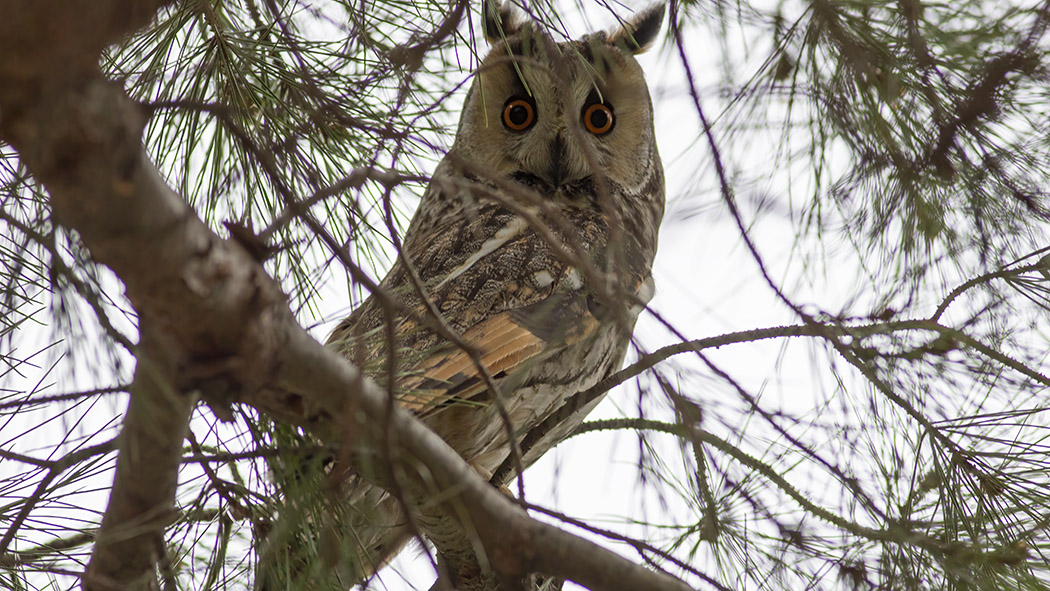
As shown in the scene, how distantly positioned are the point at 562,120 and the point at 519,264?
61cm

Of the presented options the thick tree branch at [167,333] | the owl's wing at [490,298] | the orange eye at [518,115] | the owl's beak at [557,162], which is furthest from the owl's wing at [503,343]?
the orange eye at [518,115]

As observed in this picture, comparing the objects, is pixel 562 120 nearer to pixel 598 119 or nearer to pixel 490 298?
pixel 598 119

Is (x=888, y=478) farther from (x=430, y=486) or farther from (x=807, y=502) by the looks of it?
(x=430, y=486)

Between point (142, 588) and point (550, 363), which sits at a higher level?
point (550, 363)

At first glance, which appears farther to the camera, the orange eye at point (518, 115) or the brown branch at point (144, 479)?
the orange eye at point (518, 115)

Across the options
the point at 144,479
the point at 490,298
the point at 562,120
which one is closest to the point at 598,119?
the point at 562,120

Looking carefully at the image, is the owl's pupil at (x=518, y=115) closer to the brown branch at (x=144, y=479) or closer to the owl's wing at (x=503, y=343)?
the owl's wing at (x=503, y=343)

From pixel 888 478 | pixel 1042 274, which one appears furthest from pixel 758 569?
pixel 1042 274

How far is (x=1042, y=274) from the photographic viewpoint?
1781mm

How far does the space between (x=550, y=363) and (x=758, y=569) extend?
2.11 feet

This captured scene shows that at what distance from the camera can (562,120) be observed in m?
2.60

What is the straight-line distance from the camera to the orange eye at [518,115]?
106 inches

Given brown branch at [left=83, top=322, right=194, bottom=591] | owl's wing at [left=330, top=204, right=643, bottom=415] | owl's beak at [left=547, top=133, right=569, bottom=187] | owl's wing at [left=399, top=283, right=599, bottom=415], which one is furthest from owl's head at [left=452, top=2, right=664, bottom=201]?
brown branch at [left=83, top=322, right=194, bottom=591]

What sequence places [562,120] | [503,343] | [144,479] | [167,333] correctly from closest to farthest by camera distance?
[167,333] → [144,479] → [503,343] → [562,120]
